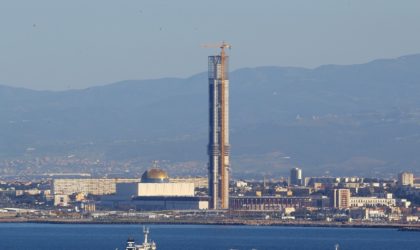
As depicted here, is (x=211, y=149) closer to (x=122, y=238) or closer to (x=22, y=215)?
(x=22, y=215)

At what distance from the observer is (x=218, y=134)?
488 ft

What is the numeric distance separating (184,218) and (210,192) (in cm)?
774

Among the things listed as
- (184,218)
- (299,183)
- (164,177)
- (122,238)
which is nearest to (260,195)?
(164,177)

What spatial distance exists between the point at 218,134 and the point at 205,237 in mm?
41865

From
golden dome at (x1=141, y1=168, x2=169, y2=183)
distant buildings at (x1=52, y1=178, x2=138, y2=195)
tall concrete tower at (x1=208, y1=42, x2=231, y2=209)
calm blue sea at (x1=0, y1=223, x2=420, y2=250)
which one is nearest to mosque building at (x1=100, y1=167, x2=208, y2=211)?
golden dome at (x1=141, y1=168, x2=169, y2=183)

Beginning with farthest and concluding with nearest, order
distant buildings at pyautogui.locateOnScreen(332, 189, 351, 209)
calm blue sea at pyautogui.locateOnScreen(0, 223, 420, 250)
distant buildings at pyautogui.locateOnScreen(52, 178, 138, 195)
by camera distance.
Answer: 1. distant buildings at pyautogui.locateOnScreen(52, 178, 138, 195)
2. distant buildings at pyautogui.locateOnScreen(332, 189, 351, 209)
3. calm blue sea at pyautogui.locateOnScreen(0, 223, 420, 250)

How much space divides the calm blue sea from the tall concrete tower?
47.7 feet

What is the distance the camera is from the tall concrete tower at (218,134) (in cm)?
14775

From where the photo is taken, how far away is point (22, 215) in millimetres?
150000

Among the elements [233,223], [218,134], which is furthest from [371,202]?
[233,223]

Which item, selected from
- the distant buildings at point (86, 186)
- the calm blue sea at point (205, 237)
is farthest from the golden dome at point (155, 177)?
the calm blue sea at point (205, 237)

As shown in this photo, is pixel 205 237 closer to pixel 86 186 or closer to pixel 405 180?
pixel 405 180

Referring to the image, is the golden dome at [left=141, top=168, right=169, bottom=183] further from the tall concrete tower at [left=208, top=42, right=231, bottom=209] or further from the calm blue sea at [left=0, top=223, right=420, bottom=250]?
the calm blue sea at [left=0, top=223, right=420, bottom=250]

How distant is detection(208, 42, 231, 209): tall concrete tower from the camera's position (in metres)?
148
